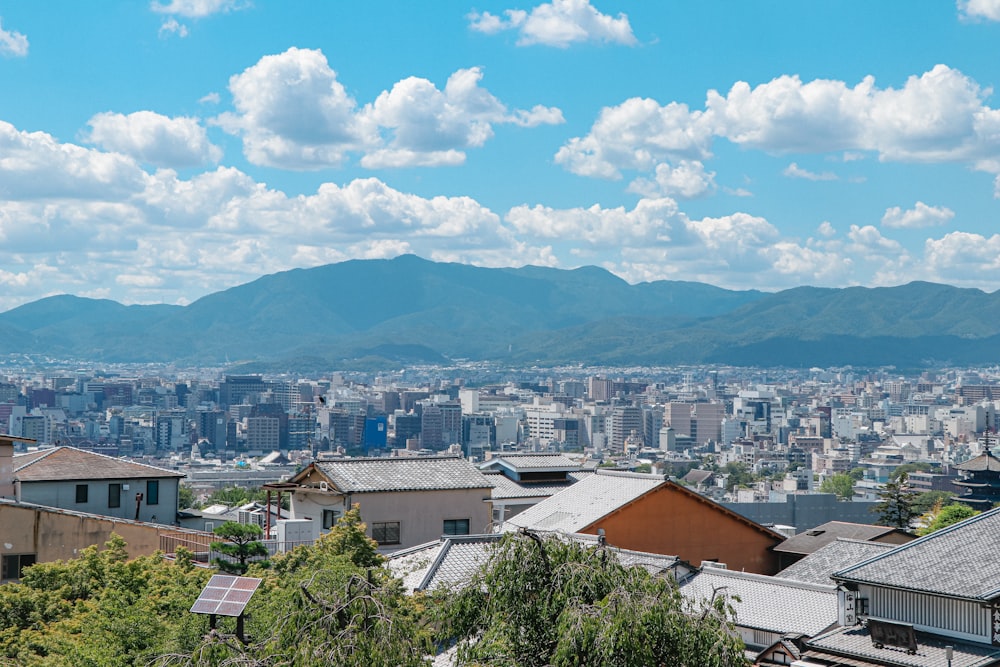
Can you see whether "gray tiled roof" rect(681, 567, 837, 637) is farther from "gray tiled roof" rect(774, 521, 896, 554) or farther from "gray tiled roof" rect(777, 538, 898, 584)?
"gray tiled roof" rect(774, 521, 896, 554)

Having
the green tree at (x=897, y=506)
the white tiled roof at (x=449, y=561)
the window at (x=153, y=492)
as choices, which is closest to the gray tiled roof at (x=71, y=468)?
the window at (x=153, y=492)

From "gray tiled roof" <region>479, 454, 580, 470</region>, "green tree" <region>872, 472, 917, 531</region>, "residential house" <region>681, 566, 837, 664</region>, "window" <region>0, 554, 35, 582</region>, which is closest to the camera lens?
"residential house" <region>681, 566, 837, 664</region>

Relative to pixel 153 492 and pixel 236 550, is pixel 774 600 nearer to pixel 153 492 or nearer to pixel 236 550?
pixel 236 550

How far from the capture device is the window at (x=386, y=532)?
25.4 meters

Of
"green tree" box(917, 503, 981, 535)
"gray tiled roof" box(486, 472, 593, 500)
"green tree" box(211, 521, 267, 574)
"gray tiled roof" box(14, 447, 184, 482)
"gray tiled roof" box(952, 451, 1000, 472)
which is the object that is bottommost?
"green tree" box(917, 503, 981, 535)

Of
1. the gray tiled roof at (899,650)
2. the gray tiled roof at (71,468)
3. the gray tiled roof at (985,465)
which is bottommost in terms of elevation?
the gray tiled roof at (985,465)

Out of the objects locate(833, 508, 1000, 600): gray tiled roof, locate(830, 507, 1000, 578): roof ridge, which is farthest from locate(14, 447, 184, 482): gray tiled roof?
locate(833, 508, 1000, 600): gray tiled roof

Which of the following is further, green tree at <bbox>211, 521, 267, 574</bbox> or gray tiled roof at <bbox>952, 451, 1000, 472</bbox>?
gray tiled roof at <bbox>952, 451, 1000, 472</bbox>

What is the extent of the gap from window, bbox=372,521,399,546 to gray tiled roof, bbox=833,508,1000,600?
36.2ft

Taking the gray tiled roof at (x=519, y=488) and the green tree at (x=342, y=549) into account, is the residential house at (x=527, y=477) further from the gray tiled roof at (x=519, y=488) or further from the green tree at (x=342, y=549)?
the green tree at (x=342, y=549)

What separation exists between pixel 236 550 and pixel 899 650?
10091 mm

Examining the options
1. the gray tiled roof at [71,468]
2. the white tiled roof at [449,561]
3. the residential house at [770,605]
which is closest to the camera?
the white tiled roof at [449,561]

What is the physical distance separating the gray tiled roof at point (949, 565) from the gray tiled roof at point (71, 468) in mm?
17195

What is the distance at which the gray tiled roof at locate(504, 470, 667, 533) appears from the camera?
84.4ft
